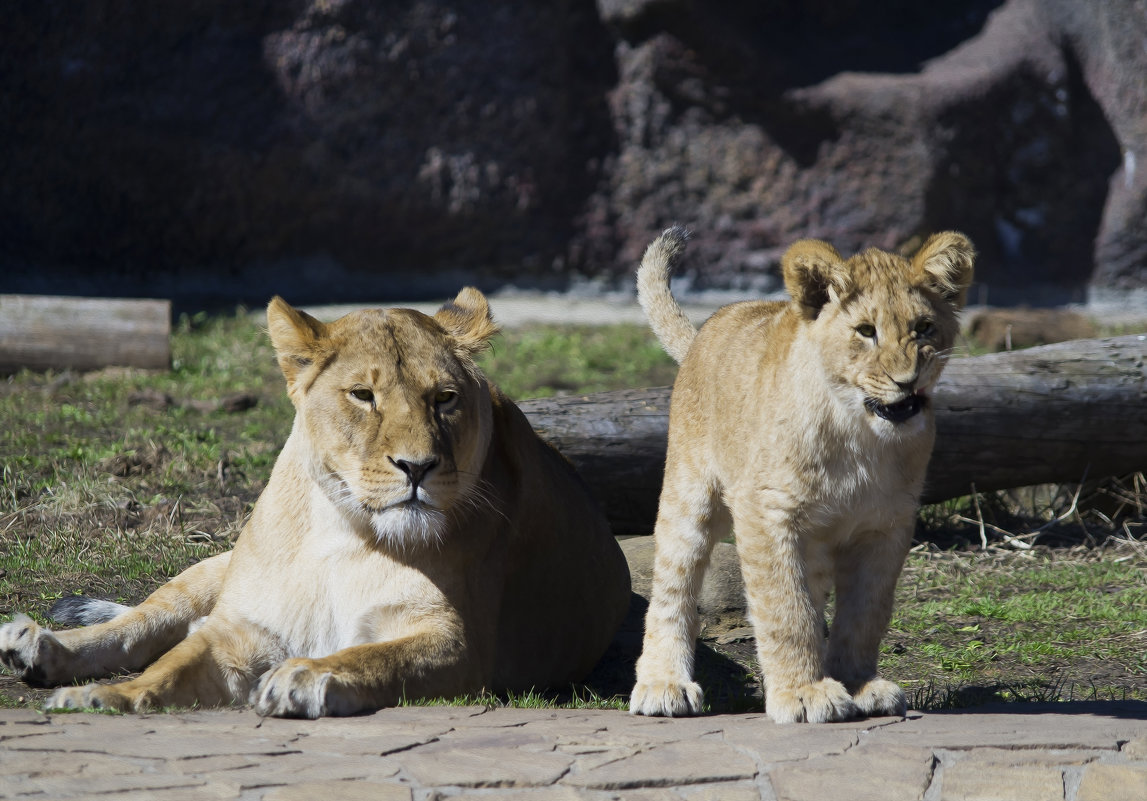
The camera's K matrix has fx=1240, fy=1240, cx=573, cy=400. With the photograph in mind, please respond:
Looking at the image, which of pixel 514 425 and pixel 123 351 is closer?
pixel 514 425

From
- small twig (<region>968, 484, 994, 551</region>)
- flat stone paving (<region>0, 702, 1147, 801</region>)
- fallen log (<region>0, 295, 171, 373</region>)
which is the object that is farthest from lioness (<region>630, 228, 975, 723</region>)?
fallen log (<region>0, 295, 171, 373</region>)

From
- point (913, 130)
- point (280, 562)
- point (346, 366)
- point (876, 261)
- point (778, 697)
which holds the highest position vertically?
point (913, 130)

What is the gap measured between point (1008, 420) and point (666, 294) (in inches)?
91.1

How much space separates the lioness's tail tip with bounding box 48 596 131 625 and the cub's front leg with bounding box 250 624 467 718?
4.30 feet

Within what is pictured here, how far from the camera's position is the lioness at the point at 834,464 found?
337 cm

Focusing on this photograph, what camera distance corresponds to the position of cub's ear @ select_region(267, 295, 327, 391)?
12.7 feet

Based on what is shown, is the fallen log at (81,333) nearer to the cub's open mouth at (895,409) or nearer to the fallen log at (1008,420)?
the fallen log at (1008,420)

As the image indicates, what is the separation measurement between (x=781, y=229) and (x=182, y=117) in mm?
5332

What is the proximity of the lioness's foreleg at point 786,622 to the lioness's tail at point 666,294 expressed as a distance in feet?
4.73

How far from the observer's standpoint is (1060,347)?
260 inches

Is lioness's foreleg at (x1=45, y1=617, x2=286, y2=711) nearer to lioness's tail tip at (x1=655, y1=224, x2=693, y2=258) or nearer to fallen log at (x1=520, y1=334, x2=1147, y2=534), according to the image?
lioness's tail tip at (x1=655, y1=224, x2=693, y2=258)

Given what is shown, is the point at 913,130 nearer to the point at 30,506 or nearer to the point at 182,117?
the point at 182,117

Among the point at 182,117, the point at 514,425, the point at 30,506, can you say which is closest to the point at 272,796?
the point at 514,425

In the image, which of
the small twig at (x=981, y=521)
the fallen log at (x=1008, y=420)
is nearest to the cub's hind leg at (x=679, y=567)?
the fallen log at (x=1008, y=420)
